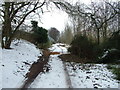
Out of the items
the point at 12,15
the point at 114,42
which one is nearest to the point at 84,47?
the point at 114,42

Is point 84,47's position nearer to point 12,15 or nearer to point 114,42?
point 114,42

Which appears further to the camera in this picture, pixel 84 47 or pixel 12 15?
pixel 84 47

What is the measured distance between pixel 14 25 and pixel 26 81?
9.38m

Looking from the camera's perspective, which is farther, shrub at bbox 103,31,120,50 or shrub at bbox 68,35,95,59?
shrub at bbox 68,35,95,59

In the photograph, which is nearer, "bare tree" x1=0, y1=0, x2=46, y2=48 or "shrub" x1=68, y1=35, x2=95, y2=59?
"bare tree" x1=0, y1=0, x2=46, y2=48

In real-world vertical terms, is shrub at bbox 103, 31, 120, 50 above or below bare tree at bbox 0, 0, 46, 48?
below

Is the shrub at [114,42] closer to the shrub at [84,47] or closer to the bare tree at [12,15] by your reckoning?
Result: the shrub at [84,47]

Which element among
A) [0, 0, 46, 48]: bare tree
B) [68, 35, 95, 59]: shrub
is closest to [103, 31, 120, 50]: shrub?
[68, 35, 95, 59]: shrub

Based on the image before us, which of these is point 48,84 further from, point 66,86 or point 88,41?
point 88,41

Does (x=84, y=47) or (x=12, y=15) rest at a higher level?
(x=12, y=15)

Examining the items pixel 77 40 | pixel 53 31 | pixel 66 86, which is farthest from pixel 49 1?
pixel 53 31

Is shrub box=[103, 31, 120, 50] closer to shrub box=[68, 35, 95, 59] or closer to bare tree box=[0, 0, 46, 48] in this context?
shrub box=[68, 35, 95, 59]

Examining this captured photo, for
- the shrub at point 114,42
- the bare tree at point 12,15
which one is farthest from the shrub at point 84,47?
the bare tree at point 12,15

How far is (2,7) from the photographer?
14547 mm
